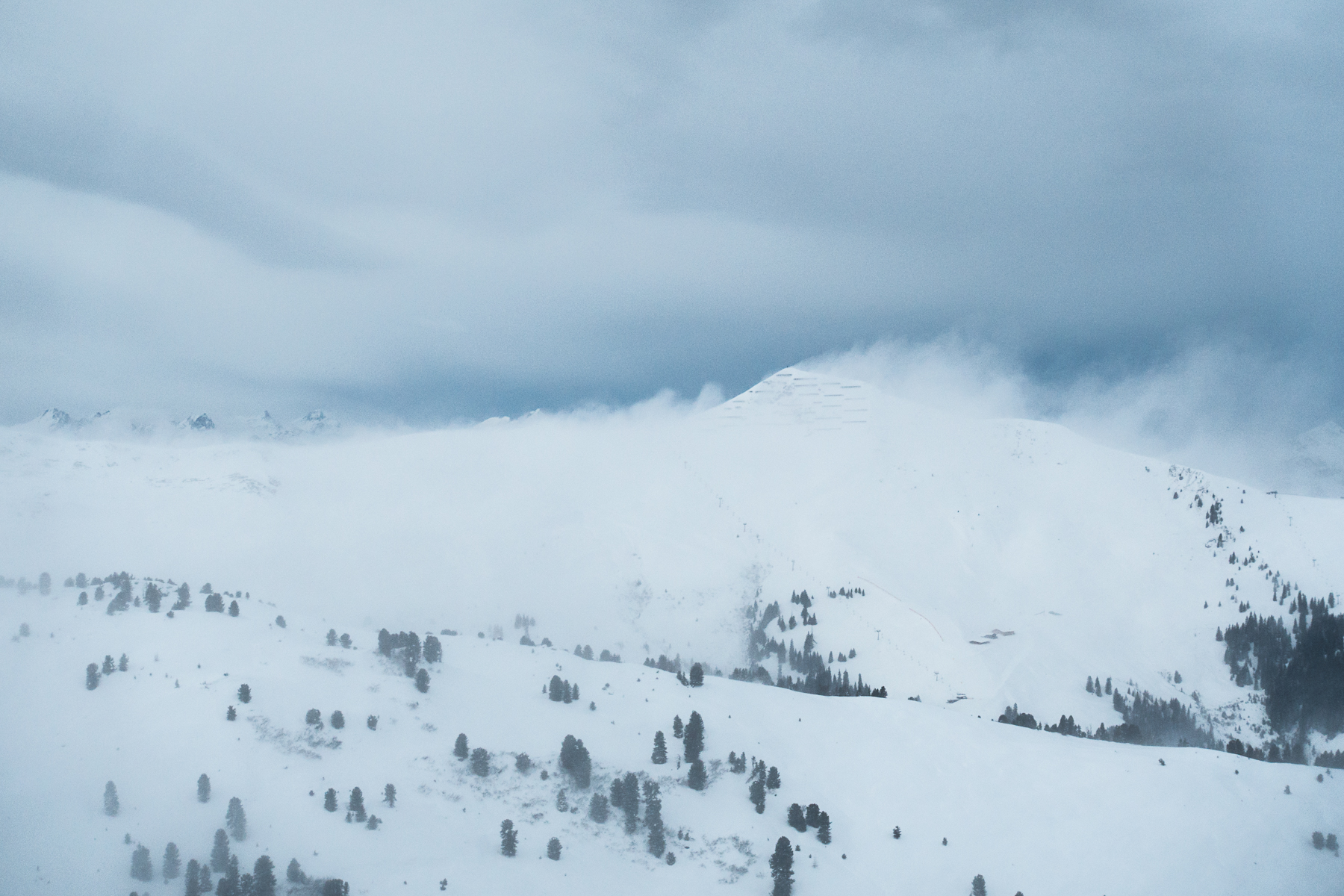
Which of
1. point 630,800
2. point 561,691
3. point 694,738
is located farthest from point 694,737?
point 561,691

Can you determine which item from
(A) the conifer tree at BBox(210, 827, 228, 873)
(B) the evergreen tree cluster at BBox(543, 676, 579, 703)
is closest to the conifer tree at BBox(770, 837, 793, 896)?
(B) the evergreen tree cluster at BBox(543, 676, 579, 703)

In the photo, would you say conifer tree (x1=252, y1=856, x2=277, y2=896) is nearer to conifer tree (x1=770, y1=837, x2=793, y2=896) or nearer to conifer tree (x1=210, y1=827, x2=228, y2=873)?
conifer tree (x1=210, y1=827, x2=228, y2=873)

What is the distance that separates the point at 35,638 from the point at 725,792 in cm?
11826

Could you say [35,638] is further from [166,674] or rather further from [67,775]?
[67,775]

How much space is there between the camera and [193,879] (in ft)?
349

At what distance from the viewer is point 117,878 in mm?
101625

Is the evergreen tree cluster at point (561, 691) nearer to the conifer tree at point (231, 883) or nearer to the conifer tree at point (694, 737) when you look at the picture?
the conifer tree at point (694, 737)

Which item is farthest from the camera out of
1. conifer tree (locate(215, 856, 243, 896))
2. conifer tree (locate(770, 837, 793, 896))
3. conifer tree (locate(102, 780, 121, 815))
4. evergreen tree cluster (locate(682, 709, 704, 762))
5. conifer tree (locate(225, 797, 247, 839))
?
evergreen tree cluster (locate(682, 709, 704, 762))

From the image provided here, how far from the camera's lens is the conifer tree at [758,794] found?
142375 mm

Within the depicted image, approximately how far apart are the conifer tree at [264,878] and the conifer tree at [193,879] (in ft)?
20.6

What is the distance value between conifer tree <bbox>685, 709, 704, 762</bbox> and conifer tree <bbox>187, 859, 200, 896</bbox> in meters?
78.2

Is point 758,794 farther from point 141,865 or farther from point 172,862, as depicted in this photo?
point 141,865

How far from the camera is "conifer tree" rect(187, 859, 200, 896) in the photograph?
105250 mm

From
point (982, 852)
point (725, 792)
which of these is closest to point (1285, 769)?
point (982, 852)
